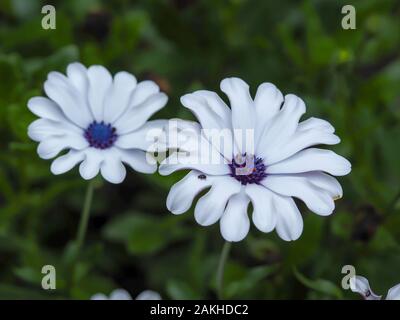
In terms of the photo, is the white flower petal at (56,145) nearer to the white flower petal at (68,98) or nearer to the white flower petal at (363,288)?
the white flower petal at (68,98)

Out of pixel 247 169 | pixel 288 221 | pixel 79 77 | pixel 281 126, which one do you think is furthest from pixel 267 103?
pixel 79 77

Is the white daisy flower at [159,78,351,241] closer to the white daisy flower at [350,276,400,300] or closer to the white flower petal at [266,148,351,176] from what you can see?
the white flower petal at [266,148,351,176]

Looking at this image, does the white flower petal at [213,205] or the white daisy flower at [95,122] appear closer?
the white flower petal at [213,205]

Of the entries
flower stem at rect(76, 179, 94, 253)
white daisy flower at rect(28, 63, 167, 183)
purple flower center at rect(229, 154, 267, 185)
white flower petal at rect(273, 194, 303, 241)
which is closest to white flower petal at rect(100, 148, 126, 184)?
white daisy flower at rect(28, 63, 167, 183)

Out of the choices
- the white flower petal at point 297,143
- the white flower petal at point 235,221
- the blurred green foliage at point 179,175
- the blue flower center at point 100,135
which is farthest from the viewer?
the blurred green foliage at point 179,175

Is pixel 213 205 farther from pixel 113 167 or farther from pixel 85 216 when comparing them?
pixel 85 216

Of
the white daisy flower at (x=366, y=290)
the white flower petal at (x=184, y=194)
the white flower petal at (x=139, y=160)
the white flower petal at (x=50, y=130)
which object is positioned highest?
the white flower petal at (x=50, y=130)

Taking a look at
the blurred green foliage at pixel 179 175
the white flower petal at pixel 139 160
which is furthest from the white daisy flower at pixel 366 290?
the white flower petal at pixel 139 160

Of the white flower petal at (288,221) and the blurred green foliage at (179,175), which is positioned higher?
the blurred green foliage at (179,175)
